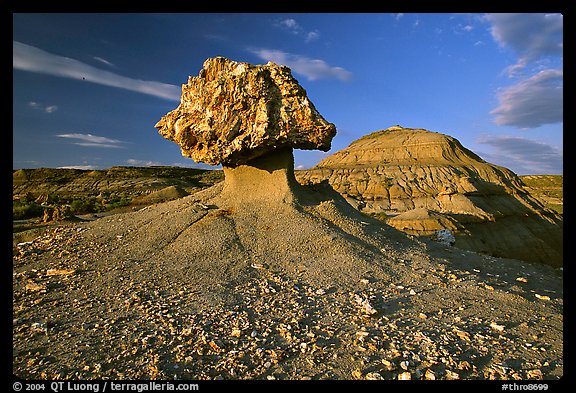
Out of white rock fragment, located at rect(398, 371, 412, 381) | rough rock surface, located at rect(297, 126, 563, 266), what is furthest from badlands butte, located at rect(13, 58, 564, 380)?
rough rock surface, located at rect(297, 126, 563, 266)

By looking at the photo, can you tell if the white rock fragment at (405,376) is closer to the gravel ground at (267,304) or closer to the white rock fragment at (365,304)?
the gravel ground at (267,304)

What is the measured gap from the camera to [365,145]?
59.5 meters

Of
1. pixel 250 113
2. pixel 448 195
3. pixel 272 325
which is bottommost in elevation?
pixel 272 325

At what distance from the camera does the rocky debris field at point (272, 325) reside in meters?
3.53

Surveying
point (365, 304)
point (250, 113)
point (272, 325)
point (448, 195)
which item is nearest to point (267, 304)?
point (272, 325)

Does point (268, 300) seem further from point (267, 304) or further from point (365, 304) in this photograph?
point (365, 304)

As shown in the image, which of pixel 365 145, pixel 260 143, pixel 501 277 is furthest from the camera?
pixel 365 145

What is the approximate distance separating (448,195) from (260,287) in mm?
34744

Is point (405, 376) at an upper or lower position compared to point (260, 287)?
lower

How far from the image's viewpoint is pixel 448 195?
35219 mm

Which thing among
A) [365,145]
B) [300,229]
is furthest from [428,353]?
[365,145]

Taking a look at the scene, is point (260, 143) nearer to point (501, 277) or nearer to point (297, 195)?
point (297, 195)
